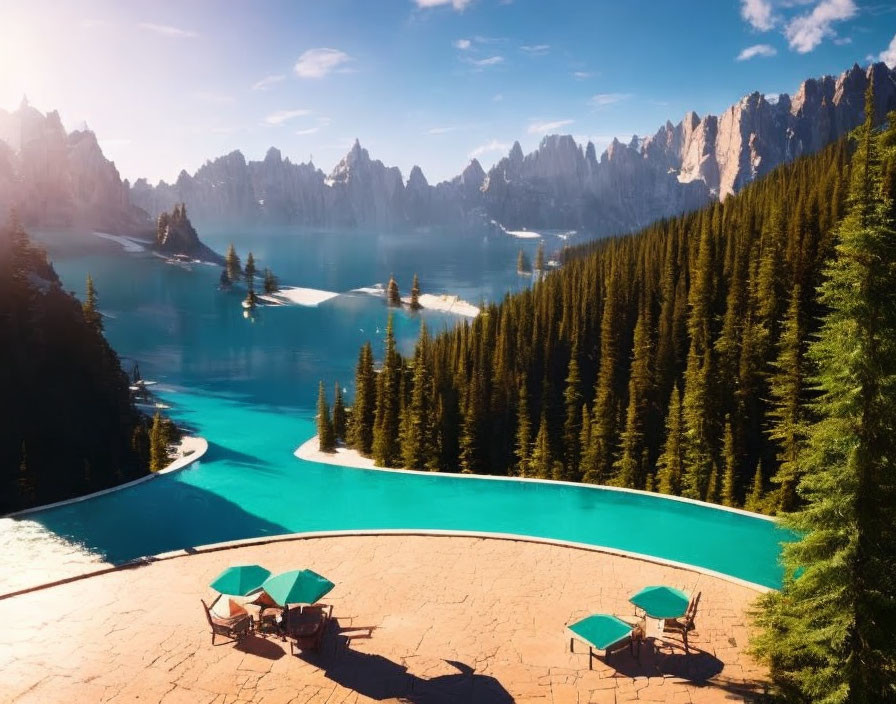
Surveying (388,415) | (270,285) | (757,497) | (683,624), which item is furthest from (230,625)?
(270,285)

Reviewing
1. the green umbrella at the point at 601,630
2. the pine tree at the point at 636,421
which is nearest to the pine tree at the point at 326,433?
the pine tree at the point at 636,421

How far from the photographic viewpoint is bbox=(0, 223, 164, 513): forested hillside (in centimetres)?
4194

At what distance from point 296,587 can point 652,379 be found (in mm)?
41864

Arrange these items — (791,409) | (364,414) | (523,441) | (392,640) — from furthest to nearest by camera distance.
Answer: (364,414), (523,441), (791,409), (392,640)

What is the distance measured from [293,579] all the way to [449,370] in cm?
4468

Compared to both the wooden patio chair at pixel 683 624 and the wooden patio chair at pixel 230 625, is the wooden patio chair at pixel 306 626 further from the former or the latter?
the wooden patio chair at pixel 683 624

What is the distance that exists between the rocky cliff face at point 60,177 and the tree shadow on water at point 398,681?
179 metres

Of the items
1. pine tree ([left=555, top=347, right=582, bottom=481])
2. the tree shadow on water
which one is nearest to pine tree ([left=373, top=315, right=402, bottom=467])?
pine tree ([left=555, top=347, right=582, bottom=481])

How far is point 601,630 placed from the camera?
13.1 metres

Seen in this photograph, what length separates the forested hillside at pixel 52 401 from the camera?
4194 centimetres

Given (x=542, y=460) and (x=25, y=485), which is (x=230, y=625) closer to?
(x=542, y=460)

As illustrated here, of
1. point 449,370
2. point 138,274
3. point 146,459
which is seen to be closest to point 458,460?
point 449,370

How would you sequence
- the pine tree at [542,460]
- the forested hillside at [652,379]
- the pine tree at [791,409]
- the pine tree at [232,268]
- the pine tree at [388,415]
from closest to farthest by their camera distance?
the pine tree at [791,409]
the forested hillside at [652,379]
the pine tree at [388,415]
the pine tree at [542,460]
the pine tree at [232,268]

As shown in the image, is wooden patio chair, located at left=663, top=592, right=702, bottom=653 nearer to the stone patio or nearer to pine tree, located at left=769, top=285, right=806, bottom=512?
the stone patio
